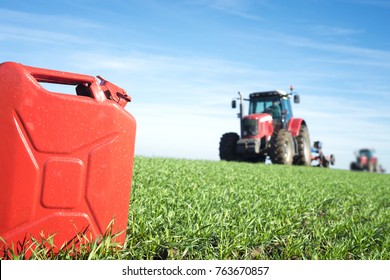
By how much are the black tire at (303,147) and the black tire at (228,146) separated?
249 cm

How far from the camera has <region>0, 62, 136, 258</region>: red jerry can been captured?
1997 millimetres

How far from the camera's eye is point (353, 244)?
3.07 m

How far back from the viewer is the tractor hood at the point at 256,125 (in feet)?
40.3

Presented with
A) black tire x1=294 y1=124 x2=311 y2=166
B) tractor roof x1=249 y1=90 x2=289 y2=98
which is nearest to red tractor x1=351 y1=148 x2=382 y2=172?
black tire x1=294 y1=124 x2=311 y2=166

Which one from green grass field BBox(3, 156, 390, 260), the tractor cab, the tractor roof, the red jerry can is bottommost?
green grass field BBox(3, 156, 390, 260)

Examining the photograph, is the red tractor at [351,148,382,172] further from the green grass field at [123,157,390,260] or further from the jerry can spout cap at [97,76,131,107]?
the jerry can spout cap at [97,76,131,107]

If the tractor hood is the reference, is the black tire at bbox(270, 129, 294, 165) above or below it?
below

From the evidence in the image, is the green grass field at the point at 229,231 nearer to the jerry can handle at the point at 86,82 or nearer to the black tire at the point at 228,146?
the jerry can handle at the point at 86,82

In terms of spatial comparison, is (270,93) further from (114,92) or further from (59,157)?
(59,157)

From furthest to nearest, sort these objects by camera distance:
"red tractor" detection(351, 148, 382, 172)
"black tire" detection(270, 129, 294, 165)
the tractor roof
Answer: "red tractor" detection(351, 148, 382, 172) → the tractor roof → "black tire" detection(270, 129, 294, 165)

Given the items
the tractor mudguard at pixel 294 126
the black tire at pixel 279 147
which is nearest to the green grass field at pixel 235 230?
the black tire at pixel 279 147

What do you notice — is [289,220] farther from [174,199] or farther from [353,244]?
[174,199]

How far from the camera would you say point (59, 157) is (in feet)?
6.77
